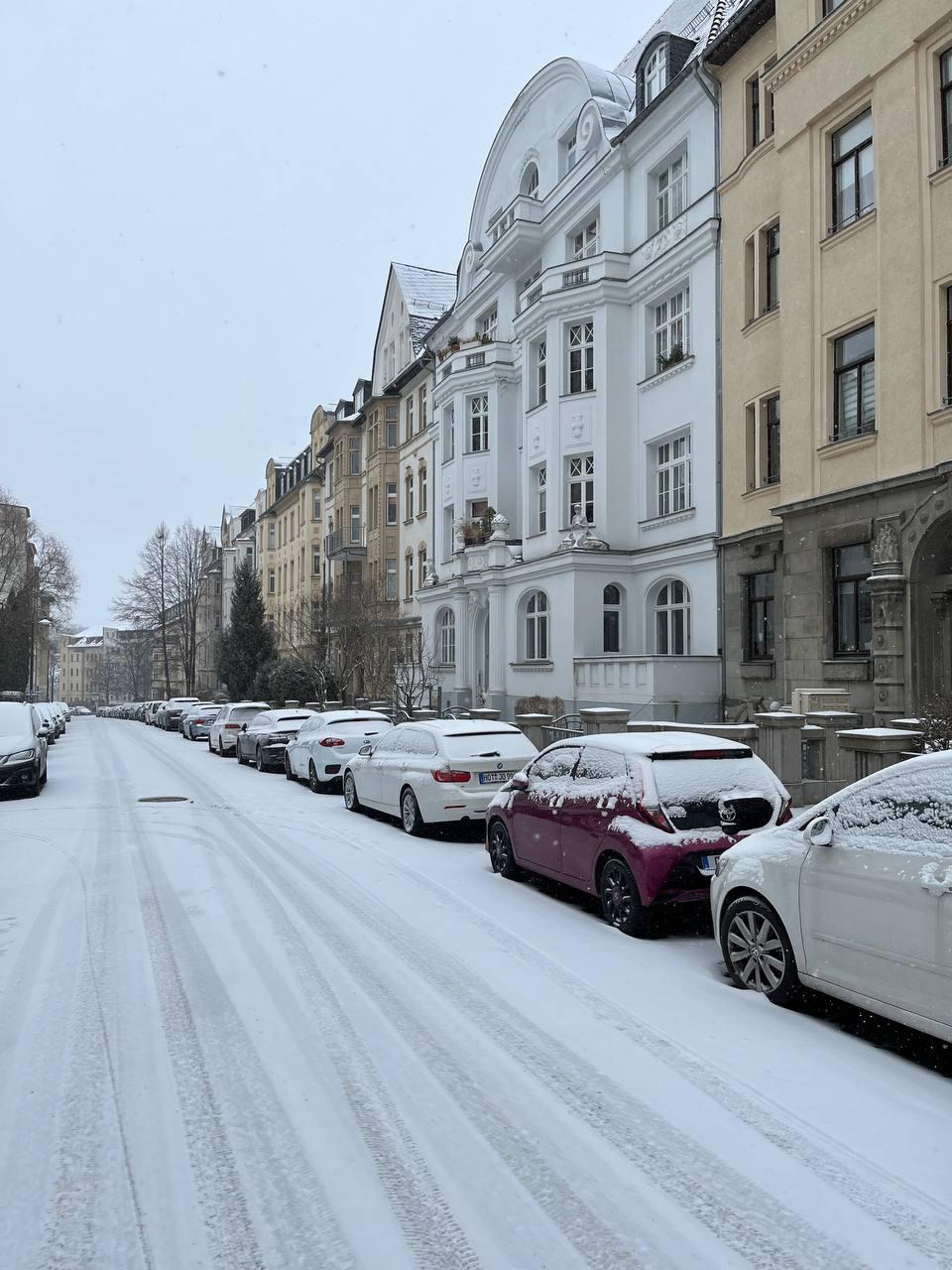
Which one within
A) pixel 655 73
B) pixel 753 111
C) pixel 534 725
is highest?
pixel 655 73

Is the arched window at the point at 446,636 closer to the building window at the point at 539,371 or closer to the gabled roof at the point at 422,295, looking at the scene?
the building window at the point at 539,371

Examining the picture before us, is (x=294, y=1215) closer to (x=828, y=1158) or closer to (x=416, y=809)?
(x=828, y=1158)

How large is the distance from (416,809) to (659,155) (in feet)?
63.8

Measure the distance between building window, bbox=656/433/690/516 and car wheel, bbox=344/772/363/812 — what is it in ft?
39.7

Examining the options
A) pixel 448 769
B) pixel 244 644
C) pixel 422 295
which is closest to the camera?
pixel 448 769

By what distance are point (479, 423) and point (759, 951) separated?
95.8 feet

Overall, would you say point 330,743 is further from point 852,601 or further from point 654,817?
point 654,817

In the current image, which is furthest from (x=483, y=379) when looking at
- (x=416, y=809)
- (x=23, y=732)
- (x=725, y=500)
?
(x=416, y=809)

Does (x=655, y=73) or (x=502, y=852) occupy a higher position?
(x=655, y=73)

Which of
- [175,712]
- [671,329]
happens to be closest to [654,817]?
[671,329]

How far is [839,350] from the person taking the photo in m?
17.5

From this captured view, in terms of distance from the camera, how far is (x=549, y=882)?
986 centimetres

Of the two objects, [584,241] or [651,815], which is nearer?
[651,815]

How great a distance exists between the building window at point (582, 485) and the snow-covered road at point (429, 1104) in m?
19.3
